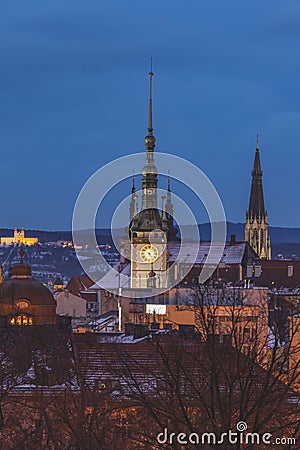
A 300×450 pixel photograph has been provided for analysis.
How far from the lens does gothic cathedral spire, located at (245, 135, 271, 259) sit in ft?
467

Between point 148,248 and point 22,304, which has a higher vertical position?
point 148,248

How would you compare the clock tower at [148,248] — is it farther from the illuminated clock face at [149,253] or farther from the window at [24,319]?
the window at [24,319]

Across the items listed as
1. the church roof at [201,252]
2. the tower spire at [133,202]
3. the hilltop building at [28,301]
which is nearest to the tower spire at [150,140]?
the tower spire at [133,202]

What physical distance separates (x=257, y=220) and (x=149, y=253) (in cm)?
5503

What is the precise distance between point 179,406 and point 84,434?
160 cm

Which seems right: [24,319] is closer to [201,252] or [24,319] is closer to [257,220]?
[201,252]

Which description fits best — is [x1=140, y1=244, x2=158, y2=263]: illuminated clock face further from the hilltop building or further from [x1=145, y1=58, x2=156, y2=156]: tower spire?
the hilltop building

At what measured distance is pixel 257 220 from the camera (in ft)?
481

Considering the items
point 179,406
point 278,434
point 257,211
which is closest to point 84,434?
point 179,406

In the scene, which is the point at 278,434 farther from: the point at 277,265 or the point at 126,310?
the point at 277,265

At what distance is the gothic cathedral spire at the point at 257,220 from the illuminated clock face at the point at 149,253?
45029 millimetres

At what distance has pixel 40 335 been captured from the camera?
40.1 meters

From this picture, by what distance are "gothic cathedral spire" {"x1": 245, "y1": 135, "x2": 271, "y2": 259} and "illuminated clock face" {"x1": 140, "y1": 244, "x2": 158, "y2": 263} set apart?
4503 centimetres

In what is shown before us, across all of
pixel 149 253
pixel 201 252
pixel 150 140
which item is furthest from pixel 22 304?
pixel 150 140
